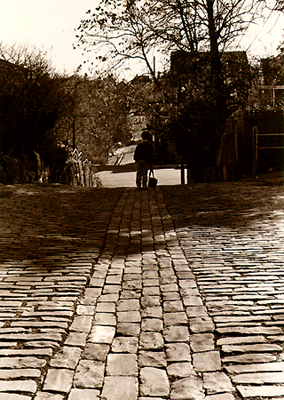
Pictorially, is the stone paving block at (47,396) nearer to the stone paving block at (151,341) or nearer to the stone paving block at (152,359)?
the stone paving block at (152,359)

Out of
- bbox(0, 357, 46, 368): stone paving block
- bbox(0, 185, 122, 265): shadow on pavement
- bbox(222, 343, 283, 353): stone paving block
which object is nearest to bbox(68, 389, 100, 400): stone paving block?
bbox(0, 357, 46, 368): stone paving block

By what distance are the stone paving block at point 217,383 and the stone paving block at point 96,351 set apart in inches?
27.4

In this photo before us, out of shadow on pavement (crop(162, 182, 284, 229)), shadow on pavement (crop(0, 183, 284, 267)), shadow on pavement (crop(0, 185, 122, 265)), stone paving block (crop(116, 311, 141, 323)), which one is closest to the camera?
stone paving block (crop(116, 311, 141, 323))

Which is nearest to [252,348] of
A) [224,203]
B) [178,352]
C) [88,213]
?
[178,352]

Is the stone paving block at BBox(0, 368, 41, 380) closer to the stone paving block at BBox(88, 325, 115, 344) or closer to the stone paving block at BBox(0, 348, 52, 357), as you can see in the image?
the stone paving block at BBox(0, 348, 52, 357)

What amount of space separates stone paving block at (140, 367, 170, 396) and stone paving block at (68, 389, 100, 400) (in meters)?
0.25

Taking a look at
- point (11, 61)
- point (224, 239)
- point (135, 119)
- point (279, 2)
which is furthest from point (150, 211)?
point (11, 61)

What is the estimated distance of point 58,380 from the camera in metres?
3.50

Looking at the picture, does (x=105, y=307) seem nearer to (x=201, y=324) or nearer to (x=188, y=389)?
(x=201, y=324)

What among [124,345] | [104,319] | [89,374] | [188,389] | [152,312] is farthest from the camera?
[152,312]

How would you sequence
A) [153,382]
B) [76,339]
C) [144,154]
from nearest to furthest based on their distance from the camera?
1. [153,382]
2. [76,339]
3. [144,154]

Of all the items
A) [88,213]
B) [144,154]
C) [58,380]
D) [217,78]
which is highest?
[217,78]

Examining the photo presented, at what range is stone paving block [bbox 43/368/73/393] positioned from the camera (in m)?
3.39

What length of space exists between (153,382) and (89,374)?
0.39 meters
